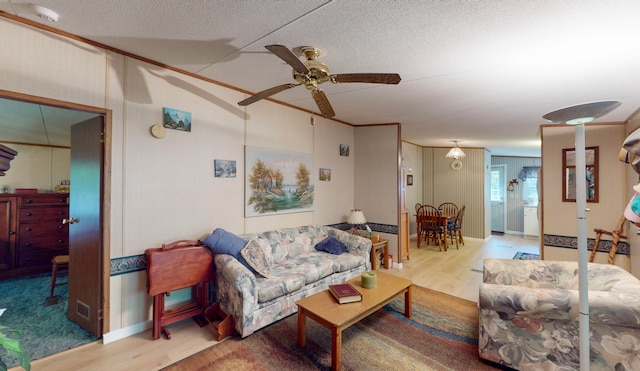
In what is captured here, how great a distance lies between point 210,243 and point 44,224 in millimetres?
3345

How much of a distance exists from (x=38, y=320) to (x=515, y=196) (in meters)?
9.79

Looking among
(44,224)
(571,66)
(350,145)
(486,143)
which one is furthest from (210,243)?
(486,143)

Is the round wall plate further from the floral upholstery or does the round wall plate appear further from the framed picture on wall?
the framed picture on wall

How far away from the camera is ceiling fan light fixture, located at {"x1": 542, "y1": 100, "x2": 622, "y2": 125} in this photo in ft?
4.25

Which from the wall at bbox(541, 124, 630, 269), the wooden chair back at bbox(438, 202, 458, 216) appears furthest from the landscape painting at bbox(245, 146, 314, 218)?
the wooden chair back at bbox(438, 202, 458, 216)

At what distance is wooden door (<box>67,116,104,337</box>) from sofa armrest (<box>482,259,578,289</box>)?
11.5 ft

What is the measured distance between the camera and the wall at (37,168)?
4.22 metres

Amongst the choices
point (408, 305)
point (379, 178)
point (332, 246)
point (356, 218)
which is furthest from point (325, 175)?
point (408, 305)

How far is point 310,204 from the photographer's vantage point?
4.09 metres

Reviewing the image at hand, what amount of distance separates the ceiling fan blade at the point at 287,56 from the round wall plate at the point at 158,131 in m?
1.59

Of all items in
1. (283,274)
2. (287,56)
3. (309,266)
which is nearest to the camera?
(287,56)

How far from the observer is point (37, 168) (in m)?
4.40

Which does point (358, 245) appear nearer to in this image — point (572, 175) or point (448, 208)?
Result: point (572, 175)

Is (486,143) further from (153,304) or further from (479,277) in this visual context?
(153,304)
